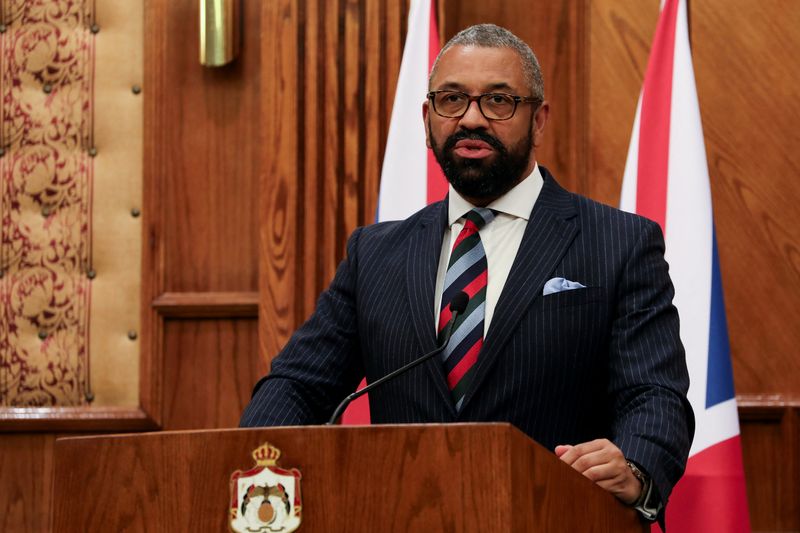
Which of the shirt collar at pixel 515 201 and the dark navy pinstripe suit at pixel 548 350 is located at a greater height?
the shirt collar at pixel 515 201

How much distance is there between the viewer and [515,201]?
7.00 ft

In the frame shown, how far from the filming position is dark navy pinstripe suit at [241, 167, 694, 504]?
187 cm

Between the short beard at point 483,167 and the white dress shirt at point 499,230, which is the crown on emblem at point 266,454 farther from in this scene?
the short beard at point 483,167

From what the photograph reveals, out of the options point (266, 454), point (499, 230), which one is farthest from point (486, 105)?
point (266, 454)

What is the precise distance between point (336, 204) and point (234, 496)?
183 cm

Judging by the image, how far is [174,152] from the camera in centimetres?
332

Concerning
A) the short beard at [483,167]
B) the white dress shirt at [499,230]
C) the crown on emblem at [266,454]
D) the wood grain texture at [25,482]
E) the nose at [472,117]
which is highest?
the nose at [472,117]

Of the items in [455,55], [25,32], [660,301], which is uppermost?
[25,32]

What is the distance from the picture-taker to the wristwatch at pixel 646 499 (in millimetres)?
1707

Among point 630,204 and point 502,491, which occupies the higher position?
point 630,204

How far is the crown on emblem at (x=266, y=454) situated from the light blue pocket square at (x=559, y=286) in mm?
685

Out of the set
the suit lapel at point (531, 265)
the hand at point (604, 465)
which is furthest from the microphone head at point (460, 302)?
the hand at point (604, 465)

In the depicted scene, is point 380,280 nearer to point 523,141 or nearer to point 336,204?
point 523,141

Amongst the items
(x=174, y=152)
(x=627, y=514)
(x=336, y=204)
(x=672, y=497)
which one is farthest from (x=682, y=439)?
(x=174, y=152)
